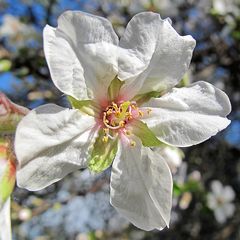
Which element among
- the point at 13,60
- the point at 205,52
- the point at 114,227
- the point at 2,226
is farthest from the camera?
the point at 114,227

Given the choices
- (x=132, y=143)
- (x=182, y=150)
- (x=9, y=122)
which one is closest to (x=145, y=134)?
(x=132, y=143)

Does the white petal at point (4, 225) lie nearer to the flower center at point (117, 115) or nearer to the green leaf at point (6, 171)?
the green leaf at point (6, 171)

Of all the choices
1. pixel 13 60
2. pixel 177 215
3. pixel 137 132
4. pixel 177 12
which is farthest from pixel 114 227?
pixel 137 132

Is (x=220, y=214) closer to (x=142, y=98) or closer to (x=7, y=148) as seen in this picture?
(x=142, y=98)

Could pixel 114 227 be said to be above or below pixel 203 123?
below

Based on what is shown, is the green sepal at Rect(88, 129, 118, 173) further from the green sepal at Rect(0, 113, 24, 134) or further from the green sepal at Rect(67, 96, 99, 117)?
the green sepal at Rect(0, 113, 24, 134)

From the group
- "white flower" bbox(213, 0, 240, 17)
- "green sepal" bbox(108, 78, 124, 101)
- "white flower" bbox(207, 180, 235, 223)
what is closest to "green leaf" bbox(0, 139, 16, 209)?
"green sepal" bbox(108, 78, 124, 101)

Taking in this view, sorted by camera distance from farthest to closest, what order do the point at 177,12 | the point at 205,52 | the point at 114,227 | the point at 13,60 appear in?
the point at 114,227, the point at 177,12, the point at 205,52, the point at 13,60

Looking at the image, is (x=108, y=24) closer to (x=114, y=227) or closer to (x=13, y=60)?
(x=13, y=60)
